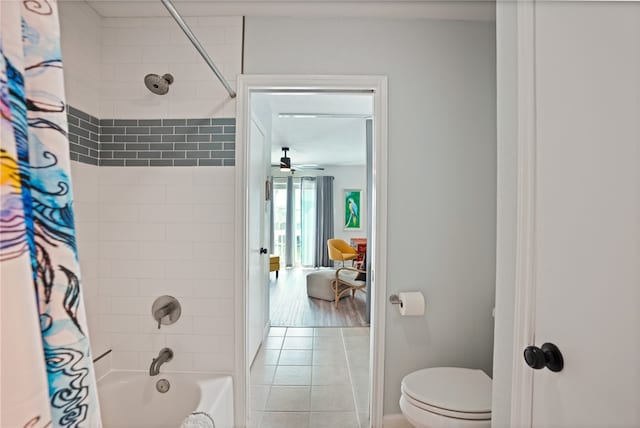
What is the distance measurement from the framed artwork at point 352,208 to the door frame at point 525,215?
7004 mm

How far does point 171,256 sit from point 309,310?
2837 mm

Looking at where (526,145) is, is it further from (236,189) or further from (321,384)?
(321,384)

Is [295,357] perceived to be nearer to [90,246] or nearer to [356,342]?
[356,342]

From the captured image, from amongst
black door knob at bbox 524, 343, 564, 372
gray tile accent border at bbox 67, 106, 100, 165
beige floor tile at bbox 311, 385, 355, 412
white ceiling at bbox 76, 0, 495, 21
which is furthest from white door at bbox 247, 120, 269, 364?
black door knob at bbox 524, 343, 564, 372

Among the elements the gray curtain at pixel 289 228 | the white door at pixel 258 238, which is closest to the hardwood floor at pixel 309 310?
the white door at pixel 258 238

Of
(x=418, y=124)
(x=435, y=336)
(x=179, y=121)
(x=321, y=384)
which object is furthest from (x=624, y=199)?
(x=321, y=384)

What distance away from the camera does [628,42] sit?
72 cm

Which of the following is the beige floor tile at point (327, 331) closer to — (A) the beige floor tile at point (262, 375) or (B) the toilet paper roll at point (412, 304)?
(A) the beige floor tile at point (262, 375)

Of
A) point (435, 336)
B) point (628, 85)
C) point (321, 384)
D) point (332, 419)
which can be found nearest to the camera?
point (628, 85)

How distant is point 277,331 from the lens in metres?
3.64

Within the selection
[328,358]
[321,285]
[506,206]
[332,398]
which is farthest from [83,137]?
[321,285]

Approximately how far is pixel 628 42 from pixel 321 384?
2.55 meters

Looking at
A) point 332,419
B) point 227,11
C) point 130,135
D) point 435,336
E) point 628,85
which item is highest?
point 227,11

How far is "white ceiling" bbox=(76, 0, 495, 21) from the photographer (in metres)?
1.75
